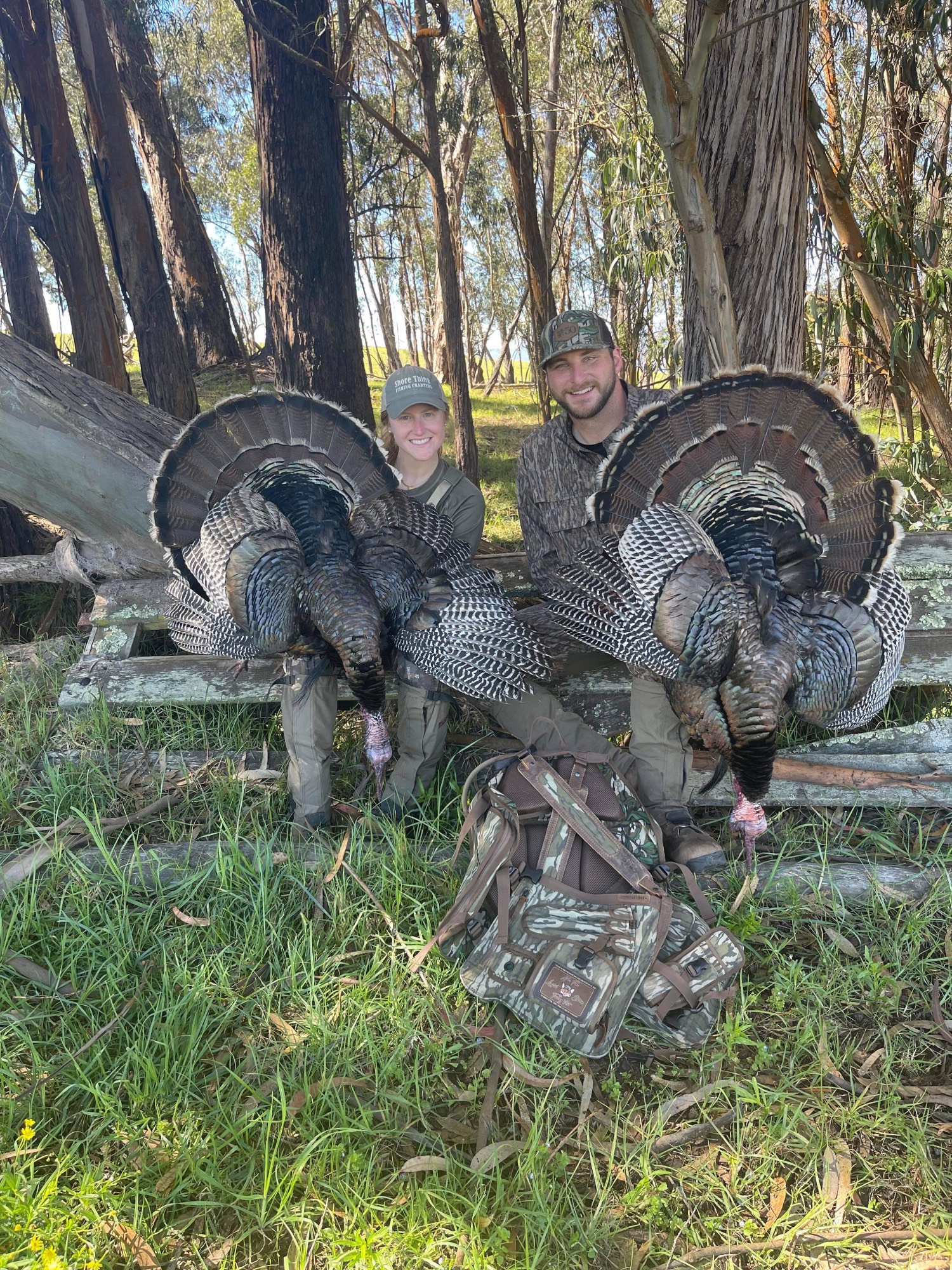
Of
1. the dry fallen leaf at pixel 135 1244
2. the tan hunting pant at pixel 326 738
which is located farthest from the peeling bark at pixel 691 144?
the dry fallen leaf at pixel 135 1244

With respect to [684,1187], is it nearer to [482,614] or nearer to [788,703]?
[788,703]

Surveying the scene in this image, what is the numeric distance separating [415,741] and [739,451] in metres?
1.69

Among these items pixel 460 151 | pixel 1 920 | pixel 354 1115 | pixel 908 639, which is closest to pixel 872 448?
pixel 908 639

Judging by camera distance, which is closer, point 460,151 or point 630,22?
point 630,22

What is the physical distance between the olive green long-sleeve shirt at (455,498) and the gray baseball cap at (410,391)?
1.03ft

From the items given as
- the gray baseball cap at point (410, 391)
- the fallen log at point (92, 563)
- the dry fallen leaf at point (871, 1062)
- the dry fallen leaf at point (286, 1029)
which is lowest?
the dry fallen leaf at point (871, 1062)

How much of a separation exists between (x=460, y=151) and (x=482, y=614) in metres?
9.91

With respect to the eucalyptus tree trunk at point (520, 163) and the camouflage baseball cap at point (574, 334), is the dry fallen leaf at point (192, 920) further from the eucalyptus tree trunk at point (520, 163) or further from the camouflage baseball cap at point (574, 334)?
the eucalyptus tree trunk at point (520, 163)

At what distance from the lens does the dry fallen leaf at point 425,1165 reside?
1.87m

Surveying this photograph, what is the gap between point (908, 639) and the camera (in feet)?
11.7

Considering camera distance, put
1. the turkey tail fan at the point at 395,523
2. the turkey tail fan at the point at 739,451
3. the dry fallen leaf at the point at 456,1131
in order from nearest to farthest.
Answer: the dry fallen leaf at the point at 456,1131, the turkey tail fan at the point at 739,451, the turkey tail fan at the point at 395,523

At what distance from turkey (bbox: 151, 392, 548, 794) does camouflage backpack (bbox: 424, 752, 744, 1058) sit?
59 cm

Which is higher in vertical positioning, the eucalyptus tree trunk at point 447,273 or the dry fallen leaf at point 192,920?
the eucalyptus tree trunk at point 447,273

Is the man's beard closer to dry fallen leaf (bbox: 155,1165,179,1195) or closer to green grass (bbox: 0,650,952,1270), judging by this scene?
green grass (bbox: 0,650,952,1270)
